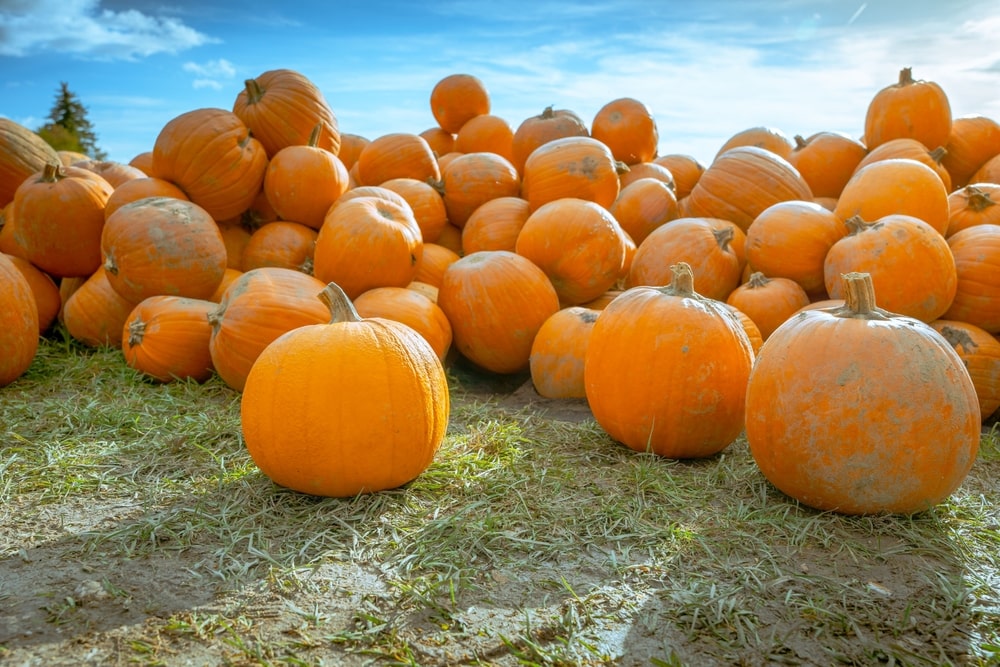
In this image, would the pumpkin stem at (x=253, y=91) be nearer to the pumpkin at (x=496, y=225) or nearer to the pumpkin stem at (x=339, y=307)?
the pumpkin at (x=496, y=225)

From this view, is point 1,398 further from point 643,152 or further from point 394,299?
point 643,152

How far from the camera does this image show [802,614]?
206 cm

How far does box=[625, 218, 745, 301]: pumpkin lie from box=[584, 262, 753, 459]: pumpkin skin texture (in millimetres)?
1313

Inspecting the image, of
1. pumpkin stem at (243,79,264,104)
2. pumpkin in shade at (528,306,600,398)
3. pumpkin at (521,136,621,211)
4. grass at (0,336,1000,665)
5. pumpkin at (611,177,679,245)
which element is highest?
pumpkin stem at (243,79,264,104)

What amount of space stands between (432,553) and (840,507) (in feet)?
4.85

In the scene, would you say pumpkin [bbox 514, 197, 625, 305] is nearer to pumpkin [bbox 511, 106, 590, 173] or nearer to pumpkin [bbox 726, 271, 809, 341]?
pumpkin [bbox 726, 271, 809, 341]

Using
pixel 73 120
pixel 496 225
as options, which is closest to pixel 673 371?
pixel 496 225

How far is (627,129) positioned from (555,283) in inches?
108

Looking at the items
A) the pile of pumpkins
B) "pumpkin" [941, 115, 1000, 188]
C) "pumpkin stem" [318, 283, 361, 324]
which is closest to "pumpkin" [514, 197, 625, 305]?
the pile of pumpkins

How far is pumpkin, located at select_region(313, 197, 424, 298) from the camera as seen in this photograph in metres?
4.29

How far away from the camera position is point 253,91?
5.32m

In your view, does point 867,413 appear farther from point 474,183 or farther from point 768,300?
point 474,183

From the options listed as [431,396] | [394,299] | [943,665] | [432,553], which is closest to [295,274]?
[394,299]

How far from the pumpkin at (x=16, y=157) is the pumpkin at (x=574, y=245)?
12.4ft
